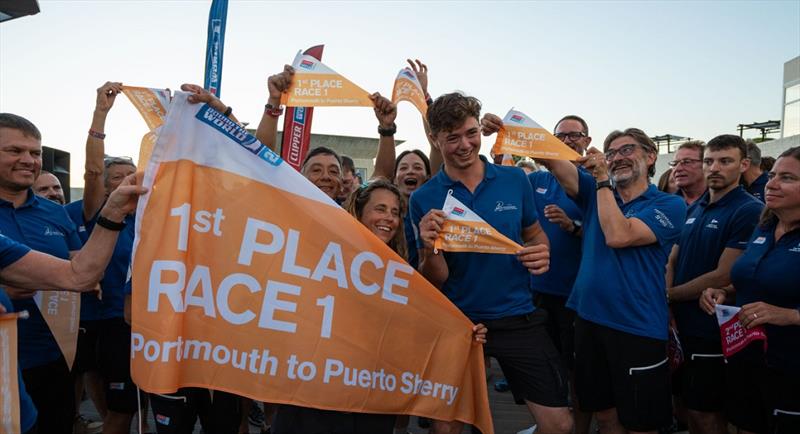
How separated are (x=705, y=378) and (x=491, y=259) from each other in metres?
1.86

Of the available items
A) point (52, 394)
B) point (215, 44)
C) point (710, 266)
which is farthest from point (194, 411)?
point (710, 266)

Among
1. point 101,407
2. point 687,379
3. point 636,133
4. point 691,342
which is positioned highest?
point 636,133

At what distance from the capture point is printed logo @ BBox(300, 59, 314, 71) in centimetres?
352

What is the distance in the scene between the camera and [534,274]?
10.7ft

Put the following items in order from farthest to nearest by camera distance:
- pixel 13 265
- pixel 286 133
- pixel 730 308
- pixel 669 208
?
pixel 286 133 < pixel 669 208 < pixel 730 308 < pixel 13 265

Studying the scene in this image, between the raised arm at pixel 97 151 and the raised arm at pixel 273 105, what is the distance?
3.20ft

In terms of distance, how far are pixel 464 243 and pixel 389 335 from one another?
24.3 inches

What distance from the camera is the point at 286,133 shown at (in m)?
5.46

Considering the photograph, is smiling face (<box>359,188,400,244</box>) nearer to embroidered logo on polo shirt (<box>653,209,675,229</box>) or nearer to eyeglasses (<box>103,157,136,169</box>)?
embroidered logo on polo shirt (<box>653,209,675,229</box>)

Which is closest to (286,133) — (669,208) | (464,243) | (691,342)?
(464,243)

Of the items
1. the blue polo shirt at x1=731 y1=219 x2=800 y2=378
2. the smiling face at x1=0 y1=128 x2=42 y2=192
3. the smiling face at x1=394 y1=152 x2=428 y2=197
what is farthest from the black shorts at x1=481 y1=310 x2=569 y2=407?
the smiling face at x1=0 y1=128 x2=42 y2=192

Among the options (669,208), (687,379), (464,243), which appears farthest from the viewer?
(687,379)

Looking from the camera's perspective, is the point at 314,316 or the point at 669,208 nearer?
the point at 314,316

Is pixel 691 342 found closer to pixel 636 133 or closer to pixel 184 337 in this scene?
pixel 636 133
